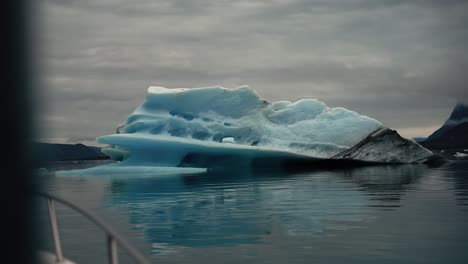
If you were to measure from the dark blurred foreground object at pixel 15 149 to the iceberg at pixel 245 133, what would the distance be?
3688 centimetres

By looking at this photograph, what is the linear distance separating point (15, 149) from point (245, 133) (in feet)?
131

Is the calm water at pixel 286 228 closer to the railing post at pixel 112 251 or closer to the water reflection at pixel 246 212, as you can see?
the water reflection at pixel 246 212

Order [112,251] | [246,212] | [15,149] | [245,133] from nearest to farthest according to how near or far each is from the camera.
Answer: [15,149] < [112,251] < [246,212] < [245,133]

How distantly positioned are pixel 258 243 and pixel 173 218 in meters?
4.95

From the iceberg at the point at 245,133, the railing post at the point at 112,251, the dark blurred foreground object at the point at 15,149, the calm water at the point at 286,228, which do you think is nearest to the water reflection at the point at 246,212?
the calm water at the point at 286,228

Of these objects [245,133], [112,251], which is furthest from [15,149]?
[245,133]

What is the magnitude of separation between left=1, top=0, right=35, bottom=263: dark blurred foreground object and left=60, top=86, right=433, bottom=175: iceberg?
36.9 metres

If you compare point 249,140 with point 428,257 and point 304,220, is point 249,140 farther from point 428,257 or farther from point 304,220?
point 428,257

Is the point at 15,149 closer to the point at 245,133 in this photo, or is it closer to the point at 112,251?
the point at 112,251

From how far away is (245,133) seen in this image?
137 feet

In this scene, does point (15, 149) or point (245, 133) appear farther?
point (245, 133)

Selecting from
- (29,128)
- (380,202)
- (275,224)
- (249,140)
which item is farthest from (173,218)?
(249,140)

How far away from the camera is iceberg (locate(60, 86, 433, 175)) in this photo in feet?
132

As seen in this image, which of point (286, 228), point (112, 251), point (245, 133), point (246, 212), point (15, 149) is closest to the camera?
point (15, 149)
